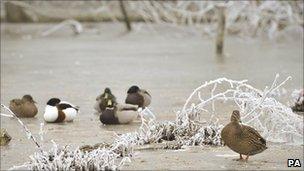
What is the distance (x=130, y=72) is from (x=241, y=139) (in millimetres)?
A: 8794

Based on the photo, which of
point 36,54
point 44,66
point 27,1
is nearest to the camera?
point 44,66

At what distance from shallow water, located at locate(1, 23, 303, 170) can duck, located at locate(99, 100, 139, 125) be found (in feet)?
0.41

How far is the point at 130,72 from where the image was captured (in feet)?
51.1

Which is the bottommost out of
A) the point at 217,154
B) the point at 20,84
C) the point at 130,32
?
the point at 217,154

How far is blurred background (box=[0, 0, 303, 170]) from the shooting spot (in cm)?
1173

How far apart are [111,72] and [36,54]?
4.77 m

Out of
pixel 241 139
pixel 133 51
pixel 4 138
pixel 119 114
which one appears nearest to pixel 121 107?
pixel 119 114

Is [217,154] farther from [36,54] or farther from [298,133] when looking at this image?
[36,54]

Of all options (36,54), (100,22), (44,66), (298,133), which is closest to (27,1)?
(100,22)

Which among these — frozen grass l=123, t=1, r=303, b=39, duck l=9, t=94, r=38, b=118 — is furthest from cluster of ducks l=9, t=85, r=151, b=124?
frozen grass l=123, t=1, r=303, b=39

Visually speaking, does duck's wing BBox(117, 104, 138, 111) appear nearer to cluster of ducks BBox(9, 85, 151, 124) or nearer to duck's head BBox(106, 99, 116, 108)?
cluster of ducks BBox(9, 85, 151, 124)

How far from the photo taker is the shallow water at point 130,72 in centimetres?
746

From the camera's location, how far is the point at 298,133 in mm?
7902

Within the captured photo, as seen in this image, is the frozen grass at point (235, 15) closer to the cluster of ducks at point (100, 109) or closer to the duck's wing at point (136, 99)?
the duck's wing at point (136, 99)
